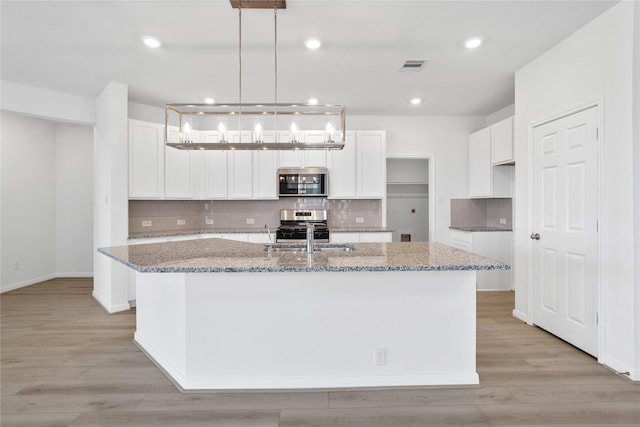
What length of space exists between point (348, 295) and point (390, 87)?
291 cm

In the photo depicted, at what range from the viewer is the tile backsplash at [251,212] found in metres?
5.43

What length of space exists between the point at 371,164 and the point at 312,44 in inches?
93.9

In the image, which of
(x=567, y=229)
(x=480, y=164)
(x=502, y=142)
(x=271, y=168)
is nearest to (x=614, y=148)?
(x=567, y=229)

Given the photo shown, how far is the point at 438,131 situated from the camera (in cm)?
557

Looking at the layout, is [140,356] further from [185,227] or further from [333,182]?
[333,182]

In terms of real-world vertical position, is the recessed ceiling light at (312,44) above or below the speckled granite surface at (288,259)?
above

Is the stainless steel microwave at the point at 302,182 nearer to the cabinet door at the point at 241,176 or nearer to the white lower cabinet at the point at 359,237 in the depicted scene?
the cabinet door at the point at 241,176

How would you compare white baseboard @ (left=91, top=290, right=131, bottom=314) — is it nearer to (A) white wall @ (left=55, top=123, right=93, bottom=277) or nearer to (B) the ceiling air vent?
(A) white wall @ (left=55, top=123, right=93, bottom=277)

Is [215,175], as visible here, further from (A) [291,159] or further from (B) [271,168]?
(A) [291,159]

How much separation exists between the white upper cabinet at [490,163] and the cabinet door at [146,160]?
4441 mm

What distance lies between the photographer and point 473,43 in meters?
3.12

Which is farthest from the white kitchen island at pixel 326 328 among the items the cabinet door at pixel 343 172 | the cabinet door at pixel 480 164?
the cabinet door at pixel 480 164

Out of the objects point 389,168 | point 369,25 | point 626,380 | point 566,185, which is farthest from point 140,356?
point 389,168

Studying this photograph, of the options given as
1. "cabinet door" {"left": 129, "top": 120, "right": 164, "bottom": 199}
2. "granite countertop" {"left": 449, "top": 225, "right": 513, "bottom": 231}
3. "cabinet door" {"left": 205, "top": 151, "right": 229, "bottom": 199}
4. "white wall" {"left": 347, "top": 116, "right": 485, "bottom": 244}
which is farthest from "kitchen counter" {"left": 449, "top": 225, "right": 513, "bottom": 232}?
"cabinet door" {"left": 129, "top": 120, "right": 164, "bottom": 199}
